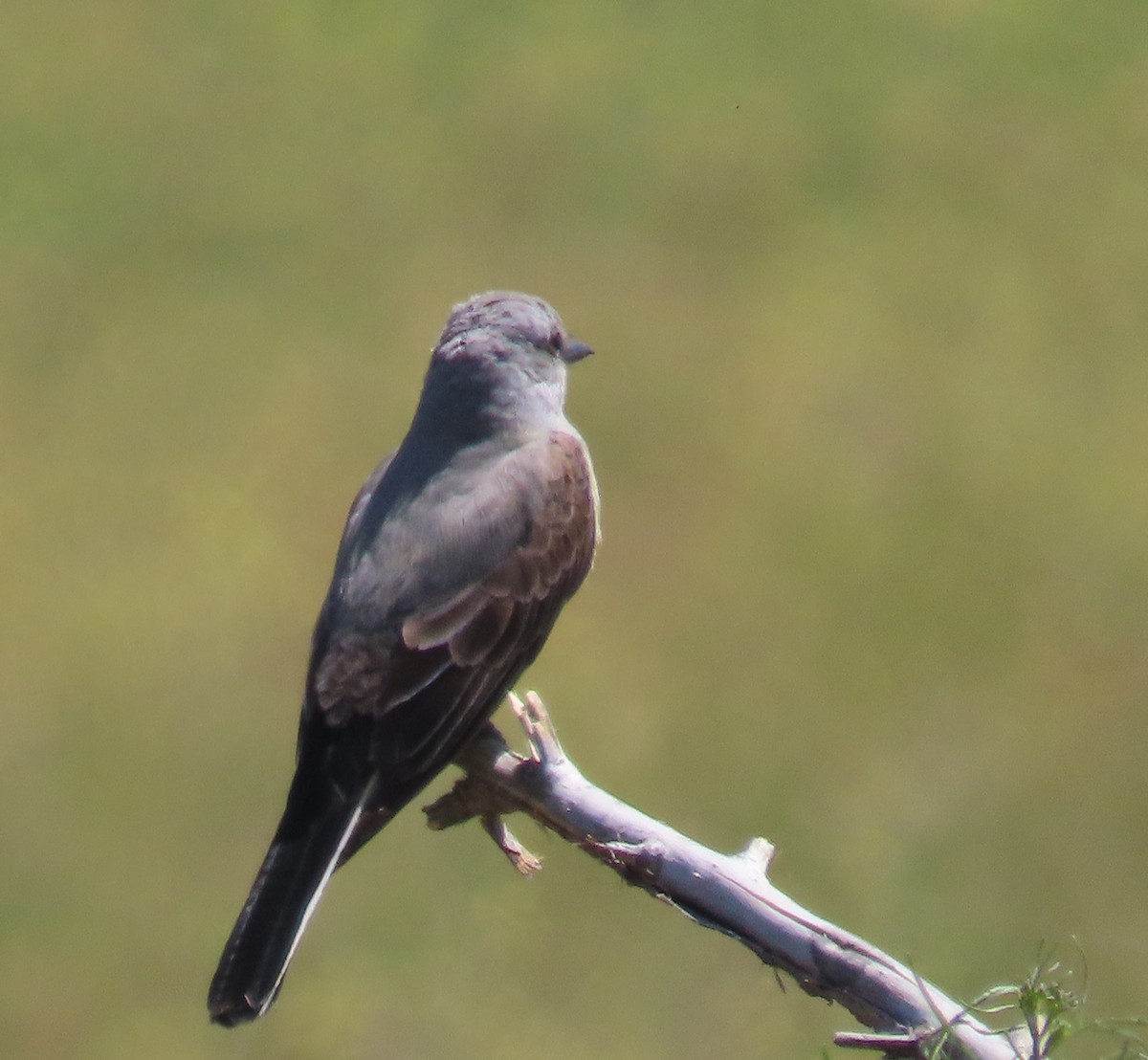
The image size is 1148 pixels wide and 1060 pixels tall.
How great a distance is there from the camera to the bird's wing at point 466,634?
455 centimetres

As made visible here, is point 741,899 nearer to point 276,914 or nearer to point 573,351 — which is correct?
point 276,914

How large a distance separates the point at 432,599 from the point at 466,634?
11 cm

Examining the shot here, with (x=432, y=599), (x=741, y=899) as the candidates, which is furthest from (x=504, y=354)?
(x=741, y=899)

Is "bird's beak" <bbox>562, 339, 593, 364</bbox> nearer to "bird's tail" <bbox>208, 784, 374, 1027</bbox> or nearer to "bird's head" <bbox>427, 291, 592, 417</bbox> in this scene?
"bird's head" <bbox>427, 291, 592, 417</bbox>

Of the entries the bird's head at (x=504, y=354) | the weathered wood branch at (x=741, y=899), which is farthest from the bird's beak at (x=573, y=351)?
the weathered wood branch at (x=741, y=899)

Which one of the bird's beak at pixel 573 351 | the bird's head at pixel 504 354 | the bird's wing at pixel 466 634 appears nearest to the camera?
the bird's wing at pixel 466 634

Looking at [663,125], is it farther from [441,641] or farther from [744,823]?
[441,641]

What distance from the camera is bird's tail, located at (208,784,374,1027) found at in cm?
421

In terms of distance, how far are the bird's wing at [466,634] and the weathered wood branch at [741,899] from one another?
0.22 meters

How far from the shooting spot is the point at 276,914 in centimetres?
427

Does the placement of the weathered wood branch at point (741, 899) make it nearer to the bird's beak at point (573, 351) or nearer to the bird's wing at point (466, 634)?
the bird's wing at point (466, 634)

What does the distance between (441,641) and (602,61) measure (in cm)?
745

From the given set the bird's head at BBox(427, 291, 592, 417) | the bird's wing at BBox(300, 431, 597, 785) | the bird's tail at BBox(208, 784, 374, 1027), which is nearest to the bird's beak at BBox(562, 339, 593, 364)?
the bird's head at BBox(427, 291, 592, 417)

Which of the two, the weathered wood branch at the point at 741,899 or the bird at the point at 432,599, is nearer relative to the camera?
the weathered wood branch at the point at 741,899
